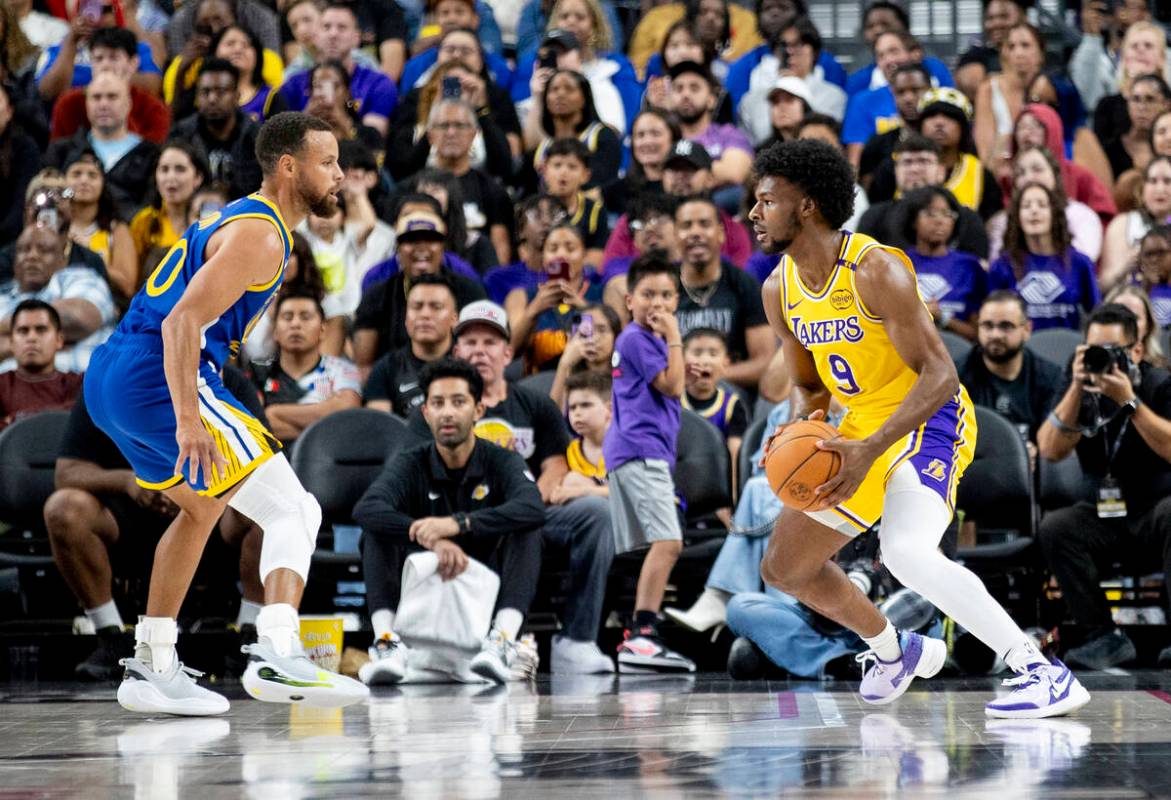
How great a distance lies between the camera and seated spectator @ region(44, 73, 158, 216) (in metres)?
10.5

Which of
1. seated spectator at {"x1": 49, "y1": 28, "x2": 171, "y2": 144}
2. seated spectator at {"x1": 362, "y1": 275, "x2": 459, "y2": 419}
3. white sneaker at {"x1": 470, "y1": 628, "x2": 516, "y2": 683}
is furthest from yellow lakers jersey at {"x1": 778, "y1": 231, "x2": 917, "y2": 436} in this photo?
seated spectator at {"x1": 49, "y1": 28, "x2": 171, "y2": 144}

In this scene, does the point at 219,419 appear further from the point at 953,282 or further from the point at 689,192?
the point at 689,192

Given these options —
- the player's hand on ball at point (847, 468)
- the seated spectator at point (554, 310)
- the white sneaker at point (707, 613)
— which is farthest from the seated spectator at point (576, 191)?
the player's hand on ball at point (847, 468)

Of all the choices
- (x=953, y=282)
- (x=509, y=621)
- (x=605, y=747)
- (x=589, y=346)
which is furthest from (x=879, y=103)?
(x=605, y=747)

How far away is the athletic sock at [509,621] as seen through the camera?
23.5 ft

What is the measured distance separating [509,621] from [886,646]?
2220 millimetres

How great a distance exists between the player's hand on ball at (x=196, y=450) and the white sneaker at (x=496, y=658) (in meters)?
2.09

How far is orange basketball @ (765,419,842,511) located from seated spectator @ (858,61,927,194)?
5.50m

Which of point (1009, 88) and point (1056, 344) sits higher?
point (1009, 88)

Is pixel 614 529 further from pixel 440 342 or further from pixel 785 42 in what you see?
pixel 785 42

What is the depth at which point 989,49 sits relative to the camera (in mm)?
11953

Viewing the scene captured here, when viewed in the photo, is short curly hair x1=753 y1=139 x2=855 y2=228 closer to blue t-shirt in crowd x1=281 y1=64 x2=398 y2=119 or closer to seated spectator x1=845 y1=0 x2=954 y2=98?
seated spectator x1=845 y1=0 x2=954 y2=98

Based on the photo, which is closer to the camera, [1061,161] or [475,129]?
[1061,161]

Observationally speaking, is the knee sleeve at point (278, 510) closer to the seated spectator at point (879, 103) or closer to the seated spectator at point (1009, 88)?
the seated spectator at point (879, 103)
